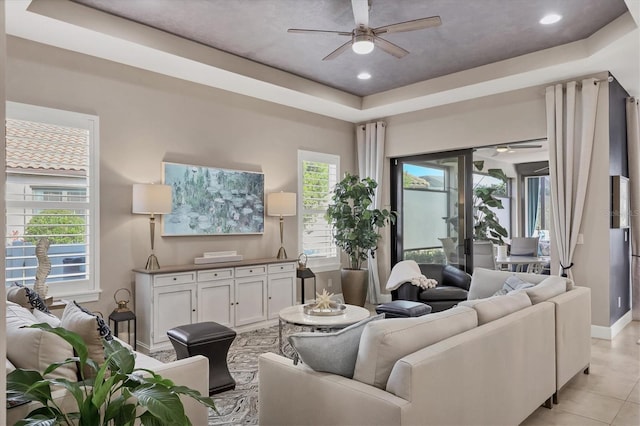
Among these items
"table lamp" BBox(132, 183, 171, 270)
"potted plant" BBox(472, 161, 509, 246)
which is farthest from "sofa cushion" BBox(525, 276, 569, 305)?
"potted plant" BBox(472, 161, 509, 246)

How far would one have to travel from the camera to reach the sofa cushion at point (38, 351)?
1.76 metres

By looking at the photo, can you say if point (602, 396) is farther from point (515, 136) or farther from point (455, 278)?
point (515, 136)

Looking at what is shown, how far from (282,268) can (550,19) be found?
13.0 feet

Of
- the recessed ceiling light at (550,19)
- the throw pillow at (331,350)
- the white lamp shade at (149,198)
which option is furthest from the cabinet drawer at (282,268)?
the recessed ceiling light at (550,19)

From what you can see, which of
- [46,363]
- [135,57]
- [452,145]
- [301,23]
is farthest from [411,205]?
[46,363]

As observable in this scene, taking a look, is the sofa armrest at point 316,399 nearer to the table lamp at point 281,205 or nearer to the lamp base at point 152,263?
the lamp base at point 152,263

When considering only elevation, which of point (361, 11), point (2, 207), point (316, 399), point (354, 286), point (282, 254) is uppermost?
point (361, 11)

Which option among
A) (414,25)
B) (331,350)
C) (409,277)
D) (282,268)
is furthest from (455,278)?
(331,350)

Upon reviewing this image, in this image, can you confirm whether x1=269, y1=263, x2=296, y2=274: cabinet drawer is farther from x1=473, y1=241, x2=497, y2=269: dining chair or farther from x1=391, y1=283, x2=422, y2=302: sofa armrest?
x1=473, y1=241, x2=497, y2=269: dining chair

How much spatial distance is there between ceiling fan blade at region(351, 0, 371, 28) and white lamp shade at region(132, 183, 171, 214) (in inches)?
99.3

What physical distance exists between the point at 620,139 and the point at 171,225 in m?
5.47

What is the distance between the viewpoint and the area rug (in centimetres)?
294

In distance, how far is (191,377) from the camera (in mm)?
2074

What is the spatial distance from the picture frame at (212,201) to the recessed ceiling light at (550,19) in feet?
11.8
